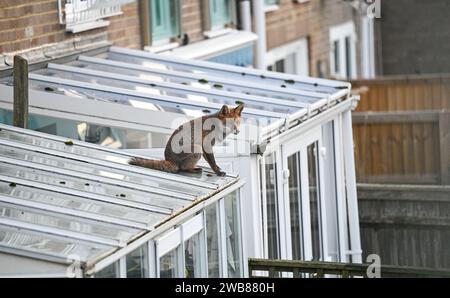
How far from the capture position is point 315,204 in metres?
12.6

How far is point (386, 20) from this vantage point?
1106 inches

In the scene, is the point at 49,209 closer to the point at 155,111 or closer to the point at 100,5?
the point at 155,111

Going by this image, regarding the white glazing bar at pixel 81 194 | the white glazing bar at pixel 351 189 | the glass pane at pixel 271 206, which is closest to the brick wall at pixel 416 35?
the white glazing bar at pixel 351 189

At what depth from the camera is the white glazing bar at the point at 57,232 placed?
7.32m

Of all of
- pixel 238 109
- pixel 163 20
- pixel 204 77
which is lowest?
pixel 238 109

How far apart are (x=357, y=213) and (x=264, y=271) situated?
2830mm

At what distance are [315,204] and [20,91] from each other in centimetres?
370

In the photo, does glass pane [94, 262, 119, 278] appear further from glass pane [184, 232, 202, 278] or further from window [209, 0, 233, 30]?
window [209, 0, 233, 30]

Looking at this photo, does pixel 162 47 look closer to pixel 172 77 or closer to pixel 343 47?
pixel 172 77

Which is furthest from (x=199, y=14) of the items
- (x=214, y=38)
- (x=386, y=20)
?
(x=386, y=20)

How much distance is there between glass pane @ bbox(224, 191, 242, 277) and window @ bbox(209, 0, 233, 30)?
24.7ft

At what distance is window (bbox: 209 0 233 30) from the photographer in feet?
56.2

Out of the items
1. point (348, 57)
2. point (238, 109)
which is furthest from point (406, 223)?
point (348, 57)

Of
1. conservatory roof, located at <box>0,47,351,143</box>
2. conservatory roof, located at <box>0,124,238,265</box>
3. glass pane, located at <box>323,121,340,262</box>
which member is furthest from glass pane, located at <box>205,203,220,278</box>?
glass pane, located at <box>323,121,340,262</box>
